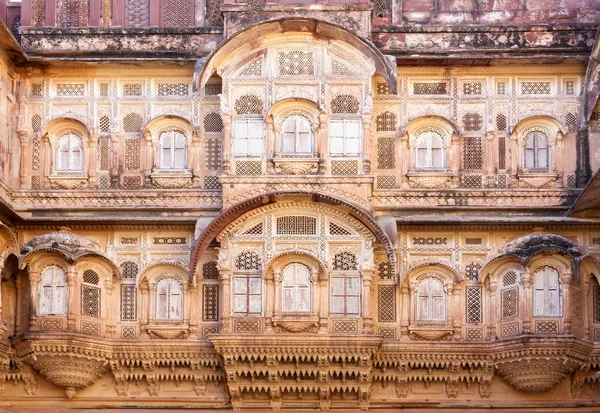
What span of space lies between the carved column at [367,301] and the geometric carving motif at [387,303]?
34 centimetres

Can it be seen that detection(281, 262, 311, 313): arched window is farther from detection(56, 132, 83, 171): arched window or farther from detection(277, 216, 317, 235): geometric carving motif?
detection(56, 132, 83, 171): arched window

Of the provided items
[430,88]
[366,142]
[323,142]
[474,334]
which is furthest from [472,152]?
[474,334]

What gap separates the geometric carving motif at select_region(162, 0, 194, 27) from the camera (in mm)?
25859

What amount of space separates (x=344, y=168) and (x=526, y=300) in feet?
10.0

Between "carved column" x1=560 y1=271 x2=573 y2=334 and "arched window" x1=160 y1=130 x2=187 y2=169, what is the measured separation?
552 cm

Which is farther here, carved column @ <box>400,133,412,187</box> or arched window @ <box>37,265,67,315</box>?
carved column @ <box>400,133,412,187</box>

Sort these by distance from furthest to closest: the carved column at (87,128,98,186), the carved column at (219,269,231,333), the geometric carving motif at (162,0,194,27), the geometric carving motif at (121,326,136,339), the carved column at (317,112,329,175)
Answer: the geometric carving motif at (162,0,194,27) → the carved column at (87,128,98,186) → the geometric carving motif at (121,326,136,339) → the carved column at (317,112,329,175) → the carved column at (219,269,231,333)

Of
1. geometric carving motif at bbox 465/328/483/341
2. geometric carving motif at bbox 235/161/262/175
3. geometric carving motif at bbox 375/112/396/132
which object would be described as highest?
geometric carving motif at bbox 375/112/396/132

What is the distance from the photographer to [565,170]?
82.5 ft

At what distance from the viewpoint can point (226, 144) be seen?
2483 centimetres

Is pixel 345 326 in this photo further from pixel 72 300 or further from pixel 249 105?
pixel 72 300

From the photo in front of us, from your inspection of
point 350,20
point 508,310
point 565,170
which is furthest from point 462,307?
point 350,20

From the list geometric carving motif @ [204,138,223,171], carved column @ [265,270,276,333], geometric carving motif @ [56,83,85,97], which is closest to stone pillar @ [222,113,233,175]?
geometric carving motif @ [204,138,223,171]

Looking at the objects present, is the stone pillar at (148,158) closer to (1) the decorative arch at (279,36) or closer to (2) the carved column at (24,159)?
(1) the decorative arch at (279,36)
